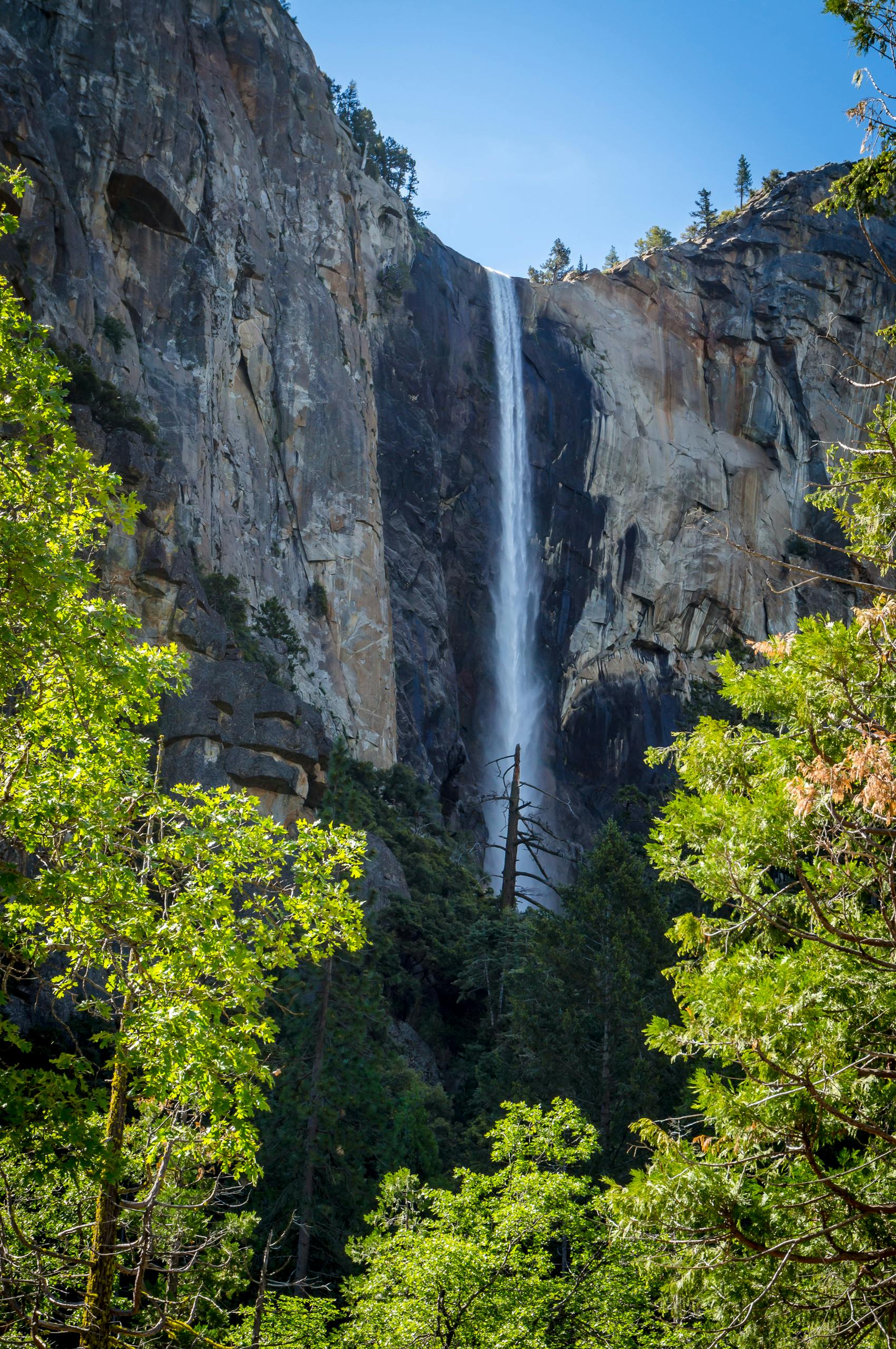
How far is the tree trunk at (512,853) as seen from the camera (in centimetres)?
3306

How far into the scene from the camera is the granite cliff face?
27.2 m

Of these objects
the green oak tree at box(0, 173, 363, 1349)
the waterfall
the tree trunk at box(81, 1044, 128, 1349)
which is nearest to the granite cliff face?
the waterfall

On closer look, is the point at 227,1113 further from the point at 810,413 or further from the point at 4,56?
the point at 810,413

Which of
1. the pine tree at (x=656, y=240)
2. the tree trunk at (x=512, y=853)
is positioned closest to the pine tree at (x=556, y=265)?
the pine tree at (x=656, y=240)

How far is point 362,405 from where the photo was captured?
133ft

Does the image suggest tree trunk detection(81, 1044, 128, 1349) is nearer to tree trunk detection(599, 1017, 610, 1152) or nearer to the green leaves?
the green leaves

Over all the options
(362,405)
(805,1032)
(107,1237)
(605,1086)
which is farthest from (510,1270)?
(362,405)

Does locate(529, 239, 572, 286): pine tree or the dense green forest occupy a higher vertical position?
locate(529, 239, 572, 286): pine tree

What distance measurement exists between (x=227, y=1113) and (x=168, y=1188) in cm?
535

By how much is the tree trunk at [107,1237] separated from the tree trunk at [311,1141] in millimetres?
8124

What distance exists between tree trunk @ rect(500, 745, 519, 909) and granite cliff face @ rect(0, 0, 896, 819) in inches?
192

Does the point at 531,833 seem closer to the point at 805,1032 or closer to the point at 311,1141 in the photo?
the point at 311,1141

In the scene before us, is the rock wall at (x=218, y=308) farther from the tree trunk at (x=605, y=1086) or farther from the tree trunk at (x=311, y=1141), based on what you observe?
the tree trunk at (x=605, y=1086)

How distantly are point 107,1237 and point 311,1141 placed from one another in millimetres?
10612
